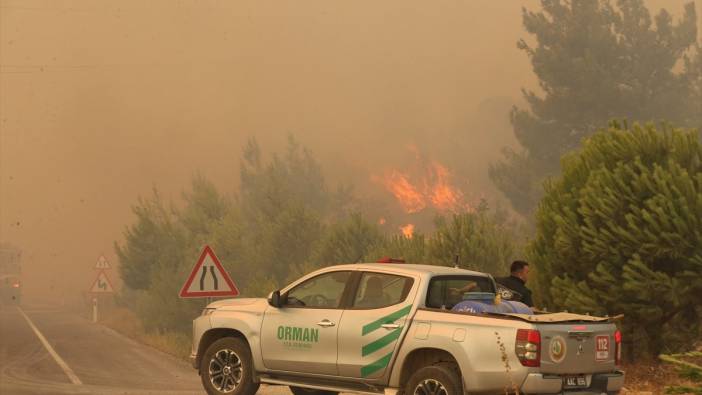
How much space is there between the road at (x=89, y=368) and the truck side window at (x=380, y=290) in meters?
3.83

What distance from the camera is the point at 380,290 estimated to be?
35.9ft

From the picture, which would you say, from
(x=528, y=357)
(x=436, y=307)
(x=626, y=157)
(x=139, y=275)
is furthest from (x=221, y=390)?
(x=139, y=275)

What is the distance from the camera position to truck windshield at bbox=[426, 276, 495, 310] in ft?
34.9

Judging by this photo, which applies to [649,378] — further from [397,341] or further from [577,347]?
[397,341]

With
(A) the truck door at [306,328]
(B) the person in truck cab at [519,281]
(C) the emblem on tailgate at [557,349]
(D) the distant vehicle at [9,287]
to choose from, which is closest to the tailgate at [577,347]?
(C) the emblem on tailgate at [557,349]

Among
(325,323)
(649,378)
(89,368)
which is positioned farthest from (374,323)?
(89,368)

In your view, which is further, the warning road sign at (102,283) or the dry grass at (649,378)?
the warning road sign at (102,283)

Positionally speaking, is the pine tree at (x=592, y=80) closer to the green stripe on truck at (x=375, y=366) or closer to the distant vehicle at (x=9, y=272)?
the distant vehicle at (x=9, y=272)

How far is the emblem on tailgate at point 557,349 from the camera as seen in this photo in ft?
31.3

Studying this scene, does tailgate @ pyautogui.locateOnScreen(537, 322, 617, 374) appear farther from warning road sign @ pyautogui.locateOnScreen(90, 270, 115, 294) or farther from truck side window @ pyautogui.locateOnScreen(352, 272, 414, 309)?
warning road sign @ pyautogui.locateOnScreen(90, 270, 115, 294)

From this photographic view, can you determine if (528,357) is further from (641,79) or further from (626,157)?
(641,79)

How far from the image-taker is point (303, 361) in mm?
11273

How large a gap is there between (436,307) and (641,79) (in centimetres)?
4698

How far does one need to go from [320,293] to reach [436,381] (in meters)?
2.32
